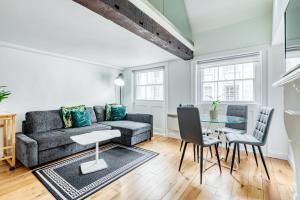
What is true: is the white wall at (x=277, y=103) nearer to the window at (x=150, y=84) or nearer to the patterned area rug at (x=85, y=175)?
the patterned area rug at (x=85, y=175)

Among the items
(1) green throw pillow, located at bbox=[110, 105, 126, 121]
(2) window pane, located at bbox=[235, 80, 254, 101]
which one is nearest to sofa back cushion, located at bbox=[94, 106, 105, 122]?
(1) green throw pillow, located at bbox=[110, 105, 126, 121]

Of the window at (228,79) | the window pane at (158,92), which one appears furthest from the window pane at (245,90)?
the window pane at (158,92)

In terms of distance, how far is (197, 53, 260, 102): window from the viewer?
307 cm

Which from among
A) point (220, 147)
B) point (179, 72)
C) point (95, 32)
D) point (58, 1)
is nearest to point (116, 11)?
point (58, 1)

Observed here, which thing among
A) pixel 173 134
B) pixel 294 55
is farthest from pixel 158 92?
pixel 294 55

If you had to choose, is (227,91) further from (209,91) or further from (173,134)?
(173,134)

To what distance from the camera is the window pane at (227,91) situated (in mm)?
3283

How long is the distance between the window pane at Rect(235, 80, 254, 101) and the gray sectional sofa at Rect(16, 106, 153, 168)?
2.09 meters

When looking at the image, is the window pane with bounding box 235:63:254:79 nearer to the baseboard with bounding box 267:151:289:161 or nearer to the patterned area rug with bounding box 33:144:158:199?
the baseboard with bounding box 267:151:289:161

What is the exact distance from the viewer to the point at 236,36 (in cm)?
311

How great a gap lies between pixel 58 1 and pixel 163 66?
9.77ft

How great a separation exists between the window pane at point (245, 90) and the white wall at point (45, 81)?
359 cm

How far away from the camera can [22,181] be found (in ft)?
6.49

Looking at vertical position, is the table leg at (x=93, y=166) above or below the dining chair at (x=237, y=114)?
below
